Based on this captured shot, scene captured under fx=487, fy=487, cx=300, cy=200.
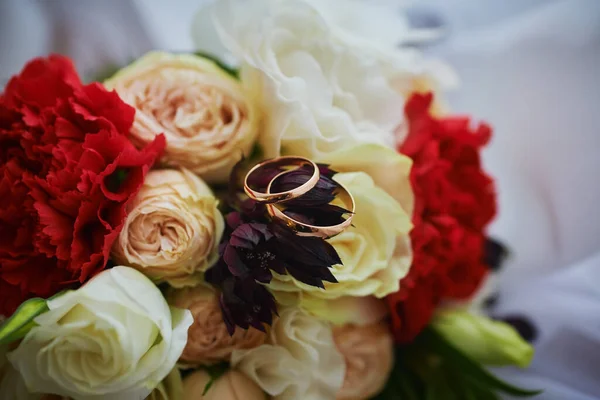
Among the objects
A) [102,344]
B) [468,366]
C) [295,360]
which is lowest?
[468,366]

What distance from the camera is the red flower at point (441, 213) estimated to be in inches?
Result: 19.0

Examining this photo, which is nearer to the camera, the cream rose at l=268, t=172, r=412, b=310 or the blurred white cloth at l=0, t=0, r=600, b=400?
the cream rose at l=268, t=172, r=412, b=310

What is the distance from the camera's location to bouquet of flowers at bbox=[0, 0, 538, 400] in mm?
362

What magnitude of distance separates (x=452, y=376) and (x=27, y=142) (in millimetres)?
500

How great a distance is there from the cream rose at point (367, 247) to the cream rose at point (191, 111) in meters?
0.11

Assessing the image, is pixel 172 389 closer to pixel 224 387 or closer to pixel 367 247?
pixel 224 387

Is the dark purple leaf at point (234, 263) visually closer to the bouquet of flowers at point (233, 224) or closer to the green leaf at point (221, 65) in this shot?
the bouquet of flowers at point (233, 224)

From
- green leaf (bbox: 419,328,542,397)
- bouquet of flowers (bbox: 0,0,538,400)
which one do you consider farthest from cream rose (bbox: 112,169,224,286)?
green leaf (bbox: 419,328,542,397)

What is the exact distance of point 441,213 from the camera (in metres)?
0.50

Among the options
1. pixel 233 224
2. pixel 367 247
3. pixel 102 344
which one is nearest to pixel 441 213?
pixel 367 247

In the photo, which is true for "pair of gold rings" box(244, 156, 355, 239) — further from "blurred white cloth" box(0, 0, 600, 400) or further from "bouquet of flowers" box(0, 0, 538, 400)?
"blurred white cloth" box(0, 0, 600, 400)

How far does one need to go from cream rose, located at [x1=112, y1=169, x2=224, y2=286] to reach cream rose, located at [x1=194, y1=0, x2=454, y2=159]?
0.32 ft

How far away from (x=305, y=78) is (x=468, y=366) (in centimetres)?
35

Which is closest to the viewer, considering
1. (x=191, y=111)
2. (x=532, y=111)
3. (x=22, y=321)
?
(x=22, y=321)
